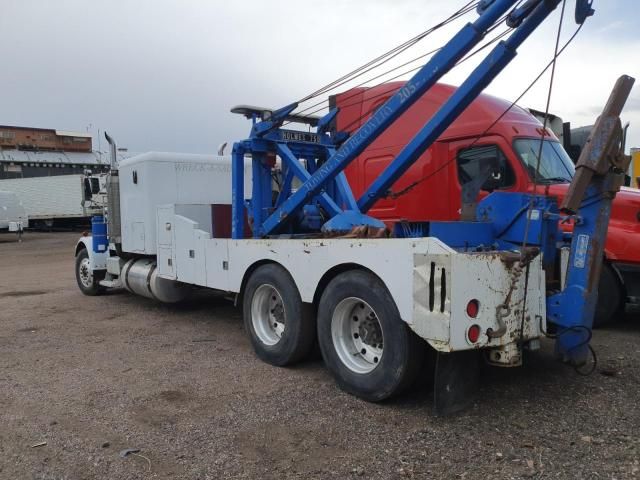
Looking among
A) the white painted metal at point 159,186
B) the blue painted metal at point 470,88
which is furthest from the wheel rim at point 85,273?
the blue painted metal at point 470,88

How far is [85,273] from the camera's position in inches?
413

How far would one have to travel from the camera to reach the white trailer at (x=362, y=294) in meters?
3.74

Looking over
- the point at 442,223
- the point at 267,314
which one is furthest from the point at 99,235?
the point at 442,223

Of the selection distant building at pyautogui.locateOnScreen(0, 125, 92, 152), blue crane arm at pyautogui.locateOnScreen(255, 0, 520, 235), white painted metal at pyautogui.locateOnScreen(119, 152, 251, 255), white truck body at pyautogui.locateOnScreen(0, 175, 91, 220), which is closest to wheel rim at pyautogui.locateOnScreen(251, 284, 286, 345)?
blue crane arm at pyautogui.locateOnScreen(255, 0, 520, 235)

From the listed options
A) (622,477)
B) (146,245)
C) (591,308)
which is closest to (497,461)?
(622,477)

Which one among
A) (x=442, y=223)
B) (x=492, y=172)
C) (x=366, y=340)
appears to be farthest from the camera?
(x=492, y=172)

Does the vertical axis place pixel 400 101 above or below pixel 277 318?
above

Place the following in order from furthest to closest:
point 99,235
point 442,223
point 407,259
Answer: point 99,235 → point 442,223 → point 407,259

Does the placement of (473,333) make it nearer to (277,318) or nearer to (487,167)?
(277,318)

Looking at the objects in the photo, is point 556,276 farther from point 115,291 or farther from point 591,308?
point 115,291

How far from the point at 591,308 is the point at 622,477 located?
1363 millimetres

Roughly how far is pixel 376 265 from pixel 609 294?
12.4 ft

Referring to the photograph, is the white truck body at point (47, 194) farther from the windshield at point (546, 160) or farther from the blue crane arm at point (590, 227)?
the blue crane arm at point (590, 227)

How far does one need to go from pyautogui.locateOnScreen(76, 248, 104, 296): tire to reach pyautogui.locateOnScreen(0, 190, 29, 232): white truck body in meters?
19.8
